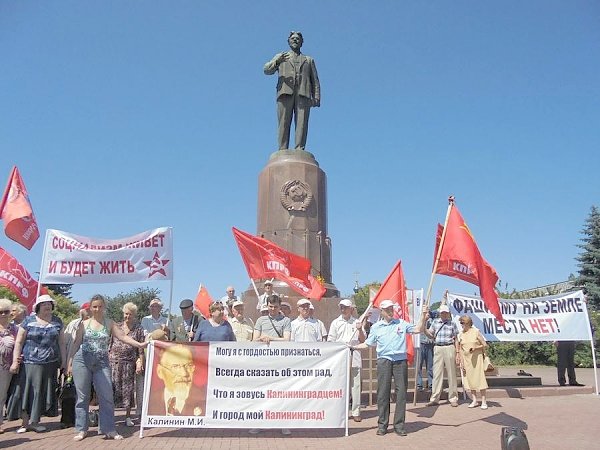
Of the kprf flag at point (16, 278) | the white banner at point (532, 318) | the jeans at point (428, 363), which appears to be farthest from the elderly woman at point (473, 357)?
the kprf flag at point (16, 278)

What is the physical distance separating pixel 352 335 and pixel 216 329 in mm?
2023

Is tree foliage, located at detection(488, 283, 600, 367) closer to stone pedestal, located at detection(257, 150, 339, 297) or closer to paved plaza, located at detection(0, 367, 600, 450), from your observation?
stone pedestal, located at detection(257, 150, 339, 297)

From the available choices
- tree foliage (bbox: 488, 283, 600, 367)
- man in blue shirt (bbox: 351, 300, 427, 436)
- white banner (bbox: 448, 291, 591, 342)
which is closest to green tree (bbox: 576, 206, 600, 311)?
tree foliage (bbox: 488, 283, 600, 367)

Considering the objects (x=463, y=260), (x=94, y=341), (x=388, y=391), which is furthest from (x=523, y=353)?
(x=94, y=341)

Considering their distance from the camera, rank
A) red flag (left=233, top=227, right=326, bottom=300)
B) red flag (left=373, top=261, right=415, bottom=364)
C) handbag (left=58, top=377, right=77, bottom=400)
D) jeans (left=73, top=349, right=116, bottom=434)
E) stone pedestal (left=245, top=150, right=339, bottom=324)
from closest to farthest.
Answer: jeans (left=73, top=349, right=116, bottom=434) → handbag (left=58, top=377, right=77, bottom=400) → red flag (left=373, top=261, right=415, bottom=364) → red flag (left=233, top=227, right=326, bottom=300) → stone pedestal (left=245, top=150, right=339, bottom=324)

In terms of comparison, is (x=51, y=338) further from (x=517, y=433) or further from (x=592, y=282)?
(x=592, y=282)

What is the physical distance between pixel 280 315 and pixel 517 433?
425 centimetres

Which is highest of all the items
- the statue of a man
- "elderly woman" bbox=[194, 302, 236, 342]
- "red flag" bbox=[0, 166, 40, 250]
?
the statue of a man

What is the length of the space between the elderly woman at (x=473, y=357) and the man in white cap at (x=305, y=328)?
3266 millimetres

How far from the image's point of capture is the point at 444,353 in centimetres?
959

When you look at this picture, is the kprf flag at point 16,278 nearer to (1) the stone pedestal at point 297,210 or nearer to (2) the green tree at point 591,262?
(1) the stone pedestal at point 297,210

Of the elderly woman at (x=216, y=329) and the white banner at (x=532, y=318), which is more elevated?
the white banner at (x=532, y=318)

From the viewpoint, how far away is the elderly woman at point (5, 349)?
6730 millimetres

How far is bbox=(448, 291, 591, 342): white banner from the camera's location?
11.2 meters
